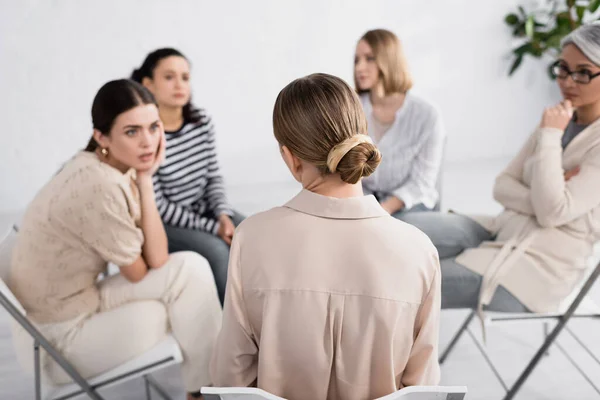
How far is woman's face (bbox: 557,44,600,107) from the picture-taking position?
2129mm

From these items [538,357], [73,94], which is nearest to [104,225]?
[538,357]

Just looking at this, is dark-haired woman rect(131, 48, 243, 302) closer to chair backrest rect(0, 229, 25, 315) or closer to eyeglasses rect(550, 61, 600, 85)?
chair backrest rect(0, 229, 25, 315)

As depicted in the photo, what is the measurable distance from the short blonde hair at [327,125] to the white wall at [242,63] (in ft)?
12.4

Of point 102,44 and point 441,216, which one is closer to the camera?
point 441,216

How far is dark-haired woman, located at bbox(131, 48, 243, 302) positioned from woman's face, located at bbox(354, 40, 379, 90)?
707 mm

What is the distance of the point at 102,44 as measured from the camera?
4.65 meters

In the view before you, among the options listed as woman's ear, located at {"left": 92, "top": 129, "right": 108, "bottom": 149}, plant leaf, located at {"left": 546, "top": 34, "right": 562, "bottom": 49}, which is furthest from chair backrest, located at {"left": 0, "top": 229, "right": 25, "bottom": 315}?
plant leaf, located at {"left": 546, "top": 34, "right": 562, "bottom": 49}

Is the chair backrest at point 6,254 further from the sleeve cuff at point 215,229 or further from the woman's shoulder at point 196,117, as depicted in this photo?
the woman's shoulder at point 196,117

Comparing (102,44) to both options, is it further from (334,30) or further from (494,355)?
(494,355)

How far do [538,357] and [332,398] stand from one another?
1.05 m

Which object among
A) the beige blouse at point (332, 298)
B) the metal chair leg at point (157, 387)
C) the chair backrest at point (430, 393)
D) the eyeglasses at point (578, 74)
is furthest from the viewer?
the metal chair leg at point (157, 387)

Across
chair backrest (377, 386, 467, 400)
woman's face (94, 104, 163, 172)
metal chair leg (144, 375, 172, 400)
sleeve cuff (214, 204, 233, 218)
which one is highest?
woman's face (94, 104, 163, 172)

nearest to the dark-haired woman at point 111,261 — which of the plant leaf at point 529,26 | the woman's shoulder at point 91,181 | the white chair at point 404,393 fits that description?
the woman's shoulder at point 91,181

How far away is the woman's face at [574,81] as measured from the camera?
2.13 m
